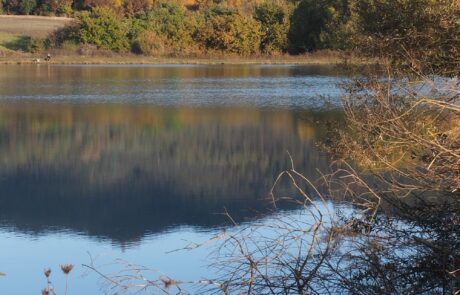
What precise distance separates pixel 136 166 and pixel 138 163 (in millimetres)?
182

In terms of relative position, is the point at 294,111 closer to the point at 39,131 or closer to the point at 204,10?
the point at 39,131

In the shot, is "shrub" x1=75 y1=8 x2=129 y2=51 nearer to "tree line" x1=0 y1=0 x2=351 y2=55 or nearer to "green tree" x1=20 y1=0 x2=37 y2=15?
"tree line" x1=0 y1=0 x2=351 y2=55

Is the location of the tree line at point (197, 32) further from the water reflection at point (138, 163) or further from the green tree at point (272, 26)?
the water reflection at point (138, 163)

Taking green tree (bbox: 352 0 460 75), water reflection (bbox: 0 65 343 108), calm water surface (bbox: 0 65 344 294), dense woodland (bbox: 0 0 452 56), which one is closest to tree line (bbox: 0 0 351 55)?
dense woodland (bbox: 0 0 452 56)

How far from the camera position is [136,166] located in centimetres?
858

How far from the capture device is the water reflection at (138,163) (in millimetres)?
6496

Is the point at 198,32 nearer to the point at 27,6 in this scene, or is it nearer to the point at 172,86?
the point at 27,6

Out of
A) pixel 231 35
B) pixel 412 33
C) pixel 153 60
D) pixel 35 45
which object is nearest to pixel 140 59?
pixel 153 60

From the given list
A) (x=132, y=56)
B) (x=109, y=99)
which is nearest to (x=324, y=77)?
(x=109, y=99)

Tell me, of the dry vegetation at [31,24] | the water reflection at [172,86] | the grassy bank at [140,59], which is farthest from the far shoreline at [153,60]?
the water reflection at [172,86]

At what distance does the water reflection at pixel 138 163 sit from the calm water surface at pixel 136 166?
15 mm

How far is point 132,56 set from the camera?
95.5ft

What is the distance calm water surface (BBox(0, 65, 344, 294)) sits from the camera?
18.1ft

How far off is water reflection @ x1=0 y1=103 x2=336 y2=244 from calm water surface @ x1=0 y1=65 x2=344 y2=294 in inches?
0.6
